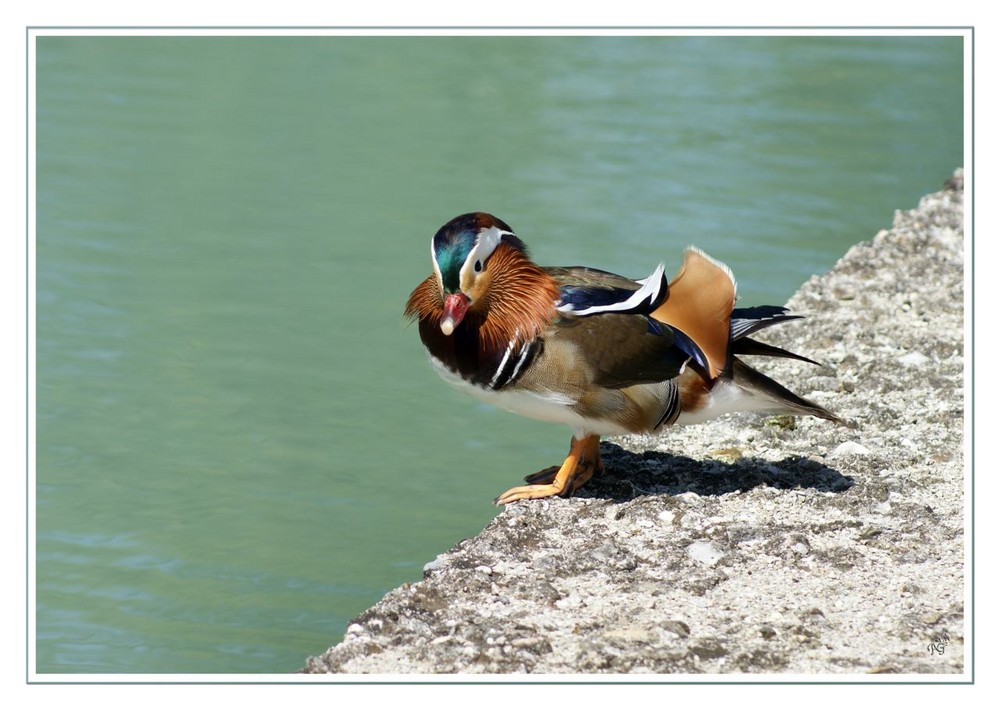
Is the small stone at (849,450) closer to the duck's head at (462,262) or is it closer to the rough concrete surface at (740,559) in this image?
the rough concrete surface at (740,559)

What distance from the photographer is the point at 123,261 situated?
7.87 meters

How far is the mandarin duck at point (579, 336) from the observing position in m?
3.86

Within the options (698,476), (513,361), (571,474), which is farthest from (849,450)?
(513,361)

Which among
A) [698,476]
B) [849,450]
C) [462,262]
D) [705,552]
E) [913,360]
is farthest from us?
[913,360]

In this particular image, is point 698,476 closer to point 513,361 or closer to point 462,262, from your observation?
point 513,361

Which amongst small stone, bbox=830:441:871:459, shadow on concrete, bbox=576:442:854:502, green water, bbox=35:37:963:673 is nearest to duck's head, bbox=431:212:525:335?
shadow on concrete, bbox=576:442:854:502

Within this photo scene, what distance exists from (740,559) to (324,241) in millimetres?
5082

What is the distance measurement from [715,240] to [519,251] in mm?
4730

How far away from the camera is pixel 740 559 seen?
3842mm

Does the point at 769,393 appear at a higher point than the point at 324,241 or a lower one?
lower

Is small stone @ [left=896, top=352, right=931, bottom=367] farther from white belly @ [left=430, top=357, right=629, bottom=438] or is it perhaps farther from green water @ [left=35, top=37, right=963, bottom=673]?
white belly @ [left=430, top=357, right=629, bottom=438]

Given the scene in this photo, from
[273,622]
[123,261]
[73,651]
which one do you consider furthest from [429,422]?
[123,261]

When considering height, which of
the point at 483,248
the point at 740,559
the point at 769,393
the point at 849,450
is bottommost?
the point at 740,559

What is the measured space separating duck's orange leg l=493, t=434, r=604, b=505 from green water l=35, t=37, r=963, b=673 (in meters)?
0.80
